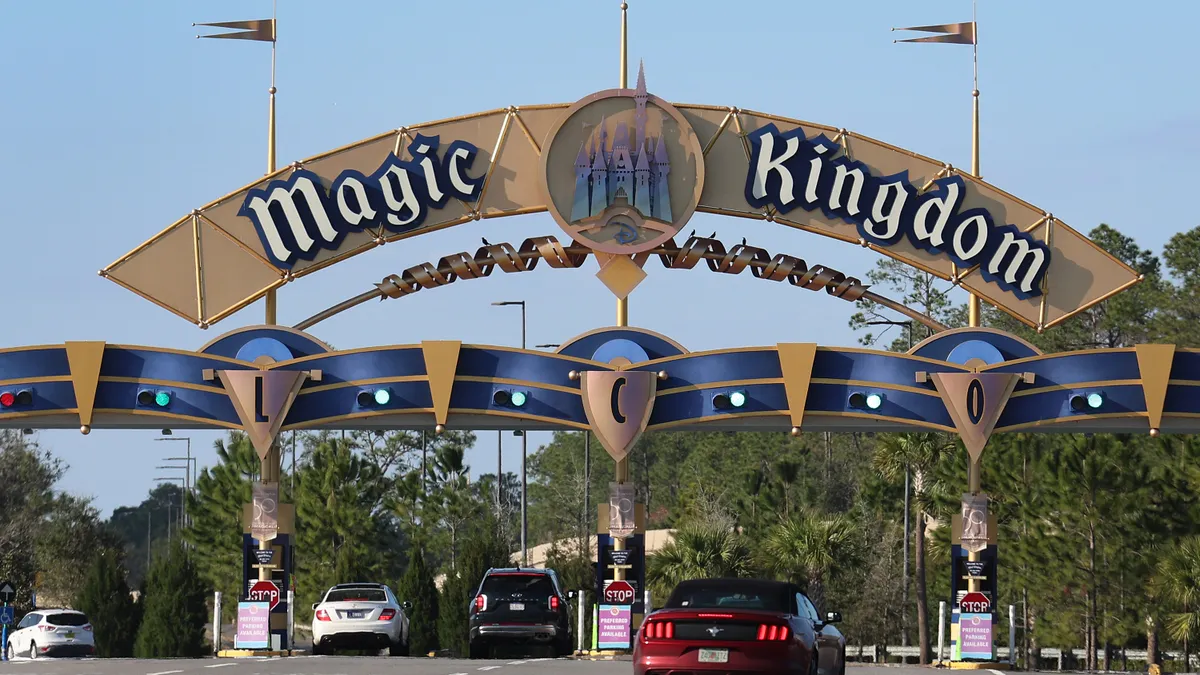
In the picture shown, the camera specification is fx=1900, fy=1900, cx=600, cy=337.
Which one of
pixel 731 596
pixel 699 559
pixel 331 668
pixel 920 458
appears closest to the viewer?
pixel 731 596

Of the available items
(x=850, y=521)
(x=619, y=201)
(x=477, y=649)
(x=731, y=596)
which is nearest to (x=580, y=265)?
(x=619, y=201)

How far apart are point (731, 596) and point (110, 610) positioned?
41863 mm

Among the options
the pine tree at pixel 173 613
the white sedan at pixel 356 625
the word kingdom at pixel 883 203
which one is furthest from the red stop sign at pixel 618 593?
the pine tree at pixel 173 613

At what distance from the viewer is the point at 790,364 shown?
115ft

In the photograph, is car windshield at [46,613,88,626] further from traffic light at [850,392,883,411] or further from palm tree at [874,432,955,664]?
palm tree at [874,432,955,664]

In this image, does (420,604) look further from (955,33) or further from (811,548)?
(955,33)

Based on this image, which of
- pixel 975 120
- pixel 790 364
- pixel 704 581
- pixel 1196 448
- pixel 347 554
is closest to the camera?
pixel 704 581

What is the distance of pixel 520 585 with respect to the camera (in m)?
34.4

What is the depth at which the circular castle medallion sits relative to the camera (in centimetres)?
3594

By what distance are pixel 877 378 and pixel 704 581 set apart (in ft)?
46.3

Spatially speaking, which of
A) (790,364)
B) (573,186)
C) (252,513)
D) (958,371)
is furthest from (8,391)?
(958,371)

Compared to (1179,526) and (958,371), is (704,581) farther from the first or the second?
(1179,526)

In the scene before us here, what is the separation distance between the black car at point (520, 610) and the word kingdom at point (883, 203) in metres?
8.31

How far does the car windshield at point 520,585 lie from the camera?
113 ft
